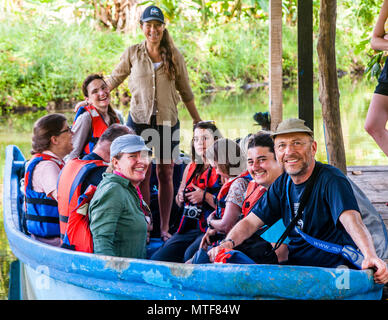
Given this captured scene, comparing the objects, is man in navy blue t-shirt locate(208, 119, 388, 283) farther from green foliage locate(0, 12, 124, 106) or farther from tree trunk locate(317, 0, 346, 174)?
green foliage locate(0, 12, 124, 106)

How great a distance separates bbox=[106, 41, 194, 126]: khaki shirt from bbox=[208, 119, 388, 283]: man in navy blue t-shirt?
5.58 ft

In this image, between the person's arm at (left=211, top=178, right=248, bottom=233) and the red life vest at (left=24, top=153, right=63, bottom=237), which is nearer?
the person's arm at (left=211, top=178, right=248, bottom=233)

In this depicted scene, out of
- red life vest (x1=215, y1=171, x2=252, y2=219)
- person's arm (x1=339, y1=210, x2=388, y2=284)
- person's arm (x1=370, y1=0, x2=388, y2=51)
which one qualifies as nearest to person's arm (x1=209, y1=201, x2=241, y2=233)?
red life vest (x1=215, y1=171, x2=252, y2=219)

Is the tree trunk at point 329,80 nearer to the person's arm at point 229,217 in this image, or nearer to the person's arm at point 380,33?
the person's arm at point 380,33

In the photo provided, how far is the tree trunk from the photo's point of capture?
4.63m

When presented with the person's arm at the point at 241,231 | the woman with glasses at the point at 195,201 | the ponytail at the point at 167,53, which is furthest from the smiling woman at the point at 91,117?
the person's arm at the point at 241,231

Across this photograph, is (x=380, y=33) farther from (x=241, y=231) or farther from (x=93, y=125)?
(x=93, y=125)

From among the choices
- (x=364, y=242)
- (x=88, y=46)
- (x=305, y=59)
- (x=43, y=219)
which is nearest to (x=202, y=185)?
(x=43, y=219)

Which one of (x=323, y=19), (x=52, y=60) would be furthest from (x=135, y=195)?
(x=52, y=60)

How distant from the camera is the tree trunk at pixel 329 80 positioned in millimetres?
4633

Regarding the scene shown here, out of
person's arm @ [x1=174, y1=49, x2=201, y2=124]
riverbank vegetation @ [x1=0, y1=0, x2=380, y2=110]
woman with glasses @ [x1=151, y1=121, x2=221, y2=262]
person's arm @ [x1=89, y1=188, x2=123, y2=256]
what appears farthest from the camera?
riverbank vegetation @ [x1=0, y1=0, x2=380, y2=110]

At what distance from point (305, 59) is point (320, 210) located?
81.1 inches
